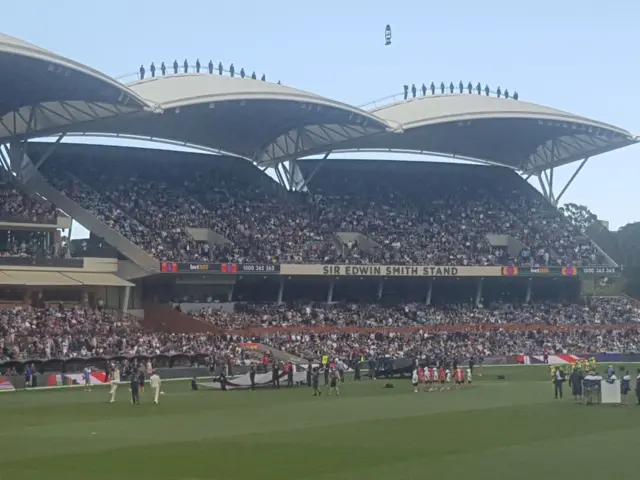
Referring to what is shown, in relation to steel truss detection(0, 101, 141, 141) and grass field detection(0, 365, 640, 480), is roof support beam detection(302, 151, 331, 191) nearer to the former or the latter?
steel truss detection(0, 101, 141, 141)

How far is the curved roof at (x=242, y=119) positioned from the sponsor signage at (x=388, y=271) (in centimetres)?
981

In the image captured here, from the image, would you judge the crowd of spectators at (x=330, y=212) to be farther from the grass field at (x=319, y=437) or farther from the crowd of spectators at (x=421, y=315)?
the grass field at (x=319, y=437)

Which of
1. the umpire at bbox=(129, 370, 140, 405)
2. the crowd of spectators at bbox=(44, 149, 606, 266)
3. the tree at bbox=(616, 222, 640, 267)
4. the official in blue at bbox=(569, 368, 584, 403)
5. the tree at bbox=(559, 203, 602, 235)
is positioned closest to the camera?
the official in blue at bbox=(569, 368, 584, 403)

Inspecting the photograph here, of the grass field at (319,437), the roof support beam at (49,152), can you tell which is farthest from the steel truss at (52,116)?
the grass field at (319,437)

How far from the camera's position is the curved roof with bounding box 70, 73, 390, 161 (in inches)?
2628

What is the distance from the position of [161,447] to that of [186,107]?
43.4 m

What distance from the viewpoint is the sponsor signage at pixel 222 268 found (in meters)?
67.8

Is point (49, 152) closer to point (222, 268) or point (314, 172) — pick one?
point (222, 268)

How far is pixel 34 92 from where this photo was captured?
61000 millimetres

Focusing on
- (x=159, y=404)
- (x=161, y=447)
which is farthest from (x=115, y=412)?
(x=161, y=447)

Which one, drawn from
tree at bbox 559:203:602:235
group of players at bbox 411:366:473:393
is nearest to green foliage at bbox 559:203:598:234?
tree at bbox 559:203:602:235

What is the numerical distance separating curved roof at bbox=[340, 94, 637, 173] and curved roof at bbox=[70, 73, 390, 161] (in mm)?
3790

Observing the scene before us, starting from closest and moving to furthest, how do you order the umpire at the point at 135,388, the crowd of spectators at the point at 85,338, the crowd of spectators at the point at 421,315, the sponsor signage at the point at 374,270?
1. the umpire at the point at 135,388
2. the crowd of spectators at the point at 85,338
3. the sponsor signage at the point at 374,270
4. the crowd of spectators at the point at 421,315

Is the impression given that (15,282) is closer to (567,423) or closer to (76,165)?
(76,165)
